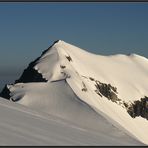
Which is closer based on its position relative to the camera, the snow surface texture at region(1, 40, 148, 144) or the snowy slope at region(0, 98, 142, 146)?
the snowy slope at region(0, 98, 142, 146)

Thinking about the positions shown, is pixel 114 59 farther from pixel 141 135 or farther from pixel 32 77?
pixel 141 135

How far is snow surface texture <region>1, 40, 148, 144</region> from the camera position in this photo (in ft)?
239

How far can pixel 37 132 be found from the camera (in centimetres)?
782

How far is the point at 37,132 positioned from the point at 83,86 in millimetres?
76099

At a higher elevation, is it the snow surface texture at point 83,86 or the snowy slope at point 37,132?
the snow surface texture at point 83,86

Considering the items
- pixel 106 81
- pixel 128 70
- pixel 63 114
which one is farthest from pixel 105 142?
pixel 128 70

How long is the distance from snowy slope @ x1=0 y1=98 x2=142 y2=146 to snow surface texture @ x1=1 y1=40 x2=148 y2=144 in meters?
34.2

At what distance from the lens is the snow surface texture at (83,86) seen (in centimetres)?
7281

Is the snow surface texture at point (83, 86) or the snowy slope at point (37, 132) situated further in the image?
the snow surface texture at point (83, 86)

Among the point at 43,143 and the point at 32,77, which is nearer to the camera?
the point at 43,143

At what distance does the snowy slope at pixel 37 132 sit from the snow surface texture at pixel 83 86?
34171mm

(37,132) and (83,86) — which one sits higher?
(83,86)

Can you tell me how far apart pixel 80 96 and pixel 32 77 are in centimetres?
2603

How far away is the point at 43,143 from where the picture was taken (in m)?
7.06
